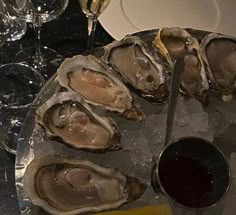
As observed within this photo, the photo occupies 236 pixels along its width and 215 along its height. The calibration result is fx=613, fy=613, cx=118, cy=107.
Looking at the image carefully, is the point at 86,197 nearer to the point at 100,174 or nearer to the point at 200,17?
the point at 100,174

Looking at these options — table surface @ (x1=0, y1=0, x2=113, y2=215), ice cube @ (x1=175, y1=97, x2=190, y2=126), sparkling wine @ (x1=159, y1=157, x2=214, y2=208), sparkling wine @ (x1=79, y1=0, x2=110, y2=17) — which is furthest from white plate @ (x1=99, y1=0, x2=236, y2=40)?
sparkling wine @ (x1=159, y1=157, x2=214, y2=208)

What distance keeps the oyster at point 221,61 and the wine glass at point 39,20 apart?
28 cm

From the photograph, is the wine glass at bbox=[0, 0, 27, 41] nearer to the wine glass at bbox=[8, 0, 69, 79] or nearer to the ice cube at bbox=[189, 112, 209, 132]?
the wine glass at bbox=[8, 0, 69, 79]

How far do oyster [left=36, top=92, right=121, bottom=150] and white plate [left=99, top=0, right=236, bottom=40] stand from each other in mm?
288

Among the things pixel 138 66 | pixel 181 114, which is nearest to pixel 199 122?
pixel 181 114

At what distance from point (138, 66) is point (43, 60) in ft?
0.86

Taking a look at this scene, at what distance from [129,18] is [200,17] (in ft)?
0.49

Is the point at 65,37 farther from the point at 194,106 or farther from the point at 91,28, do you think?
the point at 194,106

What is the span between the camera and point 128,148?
0.87 m

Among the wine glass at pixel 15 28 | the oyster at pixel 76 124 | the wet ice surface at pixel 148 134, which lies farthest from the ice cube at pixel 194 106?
the wine glass at pixel 15 28

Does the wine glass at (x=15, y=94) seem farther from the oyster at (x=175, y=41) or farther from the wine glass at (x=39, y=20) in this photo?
the oyster at (x=175, y=41)

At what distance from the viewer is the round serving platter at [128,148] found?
830 millimetres

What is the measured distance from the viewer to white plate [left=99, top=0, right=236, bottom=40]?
3.76 ft

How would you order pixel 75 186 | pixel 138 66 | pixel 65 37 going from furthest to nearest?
pixel 65 37 < pixel 138 66 < pixel 75 186
